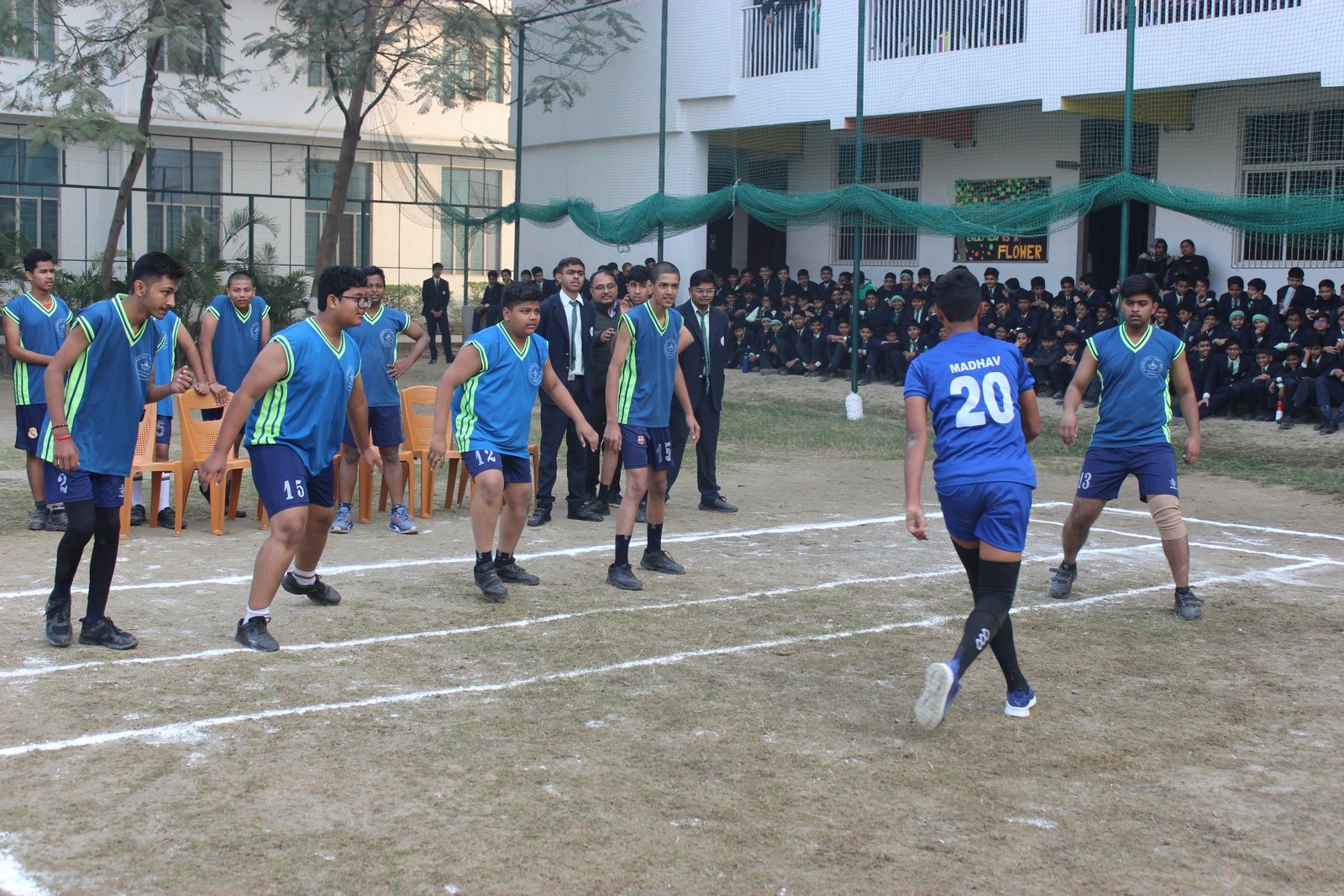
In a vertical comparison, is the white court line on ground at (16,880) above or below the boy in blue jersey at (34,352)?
below

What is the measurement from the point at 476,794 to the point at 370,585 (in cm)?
337

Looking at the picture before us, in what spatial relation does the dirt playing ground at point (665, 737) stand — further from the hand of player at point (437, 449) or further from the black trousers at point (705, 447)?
the black trousers at point (705, 447)

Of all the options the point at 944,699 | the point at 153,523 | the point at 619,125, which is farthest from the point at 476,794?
the point at 619,125

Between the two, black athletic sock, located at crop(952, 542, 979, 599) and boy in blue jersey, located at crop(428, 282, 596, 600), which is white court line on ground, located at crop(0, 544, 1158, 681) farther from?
black athletic sock, located at crop(952, 542, 979, 599)

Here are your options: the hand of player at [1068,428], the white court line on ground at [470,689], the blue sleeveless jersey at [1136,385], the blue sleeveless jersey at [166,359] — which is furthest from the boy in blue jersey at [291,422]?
the blue sleeveless jersey at [1136,385]

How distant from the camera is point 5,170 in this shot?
1239 inches

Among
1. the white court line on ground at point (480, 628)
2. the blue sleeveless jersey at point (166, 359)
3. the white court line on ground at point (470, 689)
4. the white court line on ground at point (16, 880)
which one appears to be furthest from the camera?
the blue sleeveless jersey at point (166, 359)

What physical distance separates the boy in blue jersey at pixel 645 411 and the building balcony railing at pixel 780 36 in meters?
15.2

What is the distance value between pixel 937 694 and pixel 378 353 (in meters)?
5.70

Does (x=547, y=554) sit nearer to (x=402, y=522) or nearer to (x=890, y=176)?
(x=402, y=522)

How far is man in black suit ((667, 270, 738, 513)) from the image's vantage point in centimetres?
1031

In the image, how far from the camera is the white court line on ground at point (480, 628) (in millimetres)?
5906

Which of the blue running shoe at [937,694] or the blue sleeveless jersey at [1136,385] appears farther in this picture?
the blue sleeveless jersey at [1136,385]

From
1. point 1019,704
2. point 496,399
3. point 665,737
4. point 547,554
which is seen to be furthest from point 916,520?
point 547,554
